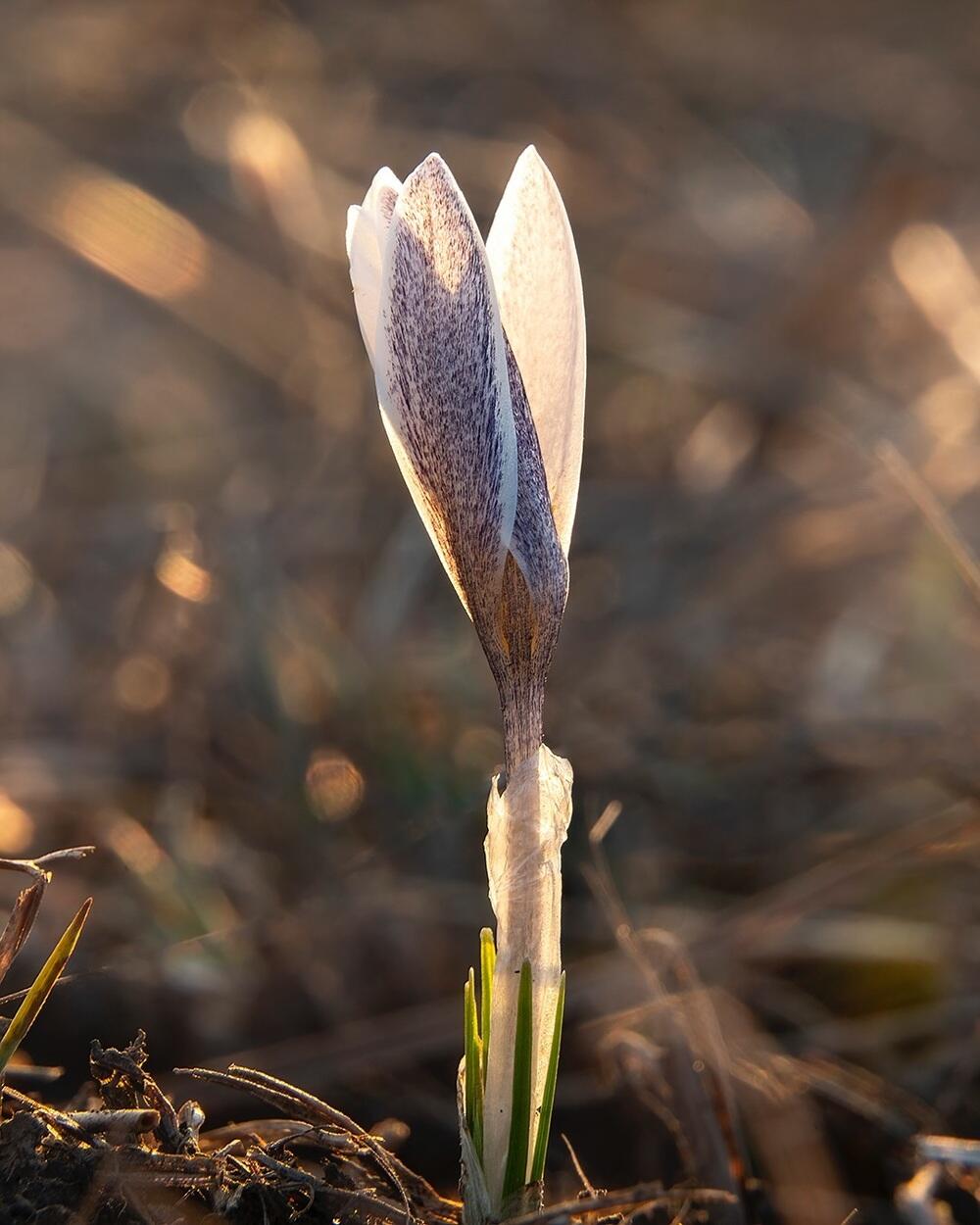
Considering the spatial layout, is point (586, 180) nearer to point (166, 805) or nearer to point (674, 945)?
point (166, 805)

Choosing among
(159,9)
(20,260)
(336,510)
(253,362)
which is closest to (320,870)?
(336,510)

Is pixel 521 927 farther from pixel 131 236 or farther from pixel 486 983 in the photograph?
pixel 131 236

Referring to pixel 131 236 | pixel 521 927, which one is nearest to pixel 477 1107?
pixel 521 927

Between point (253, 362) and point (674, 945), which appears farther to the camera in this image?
point (253, 362)

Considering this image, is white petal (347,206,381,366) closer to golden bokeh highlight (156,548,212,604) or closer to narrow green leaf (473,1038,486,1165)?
narrow green leaf (473,1038,486,1165)

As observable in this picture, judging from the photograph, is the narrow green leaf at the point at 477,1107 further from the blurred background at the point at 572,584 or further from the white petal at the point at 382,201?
the white petal at the point at 382,201

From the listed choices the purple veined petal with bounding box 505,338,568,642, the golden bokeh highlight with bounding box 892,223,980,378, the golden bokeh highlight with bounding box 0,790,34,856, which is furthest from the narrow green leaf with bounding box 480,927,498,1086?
the golden bokeh highlight with bounding box 892,223,980,378
